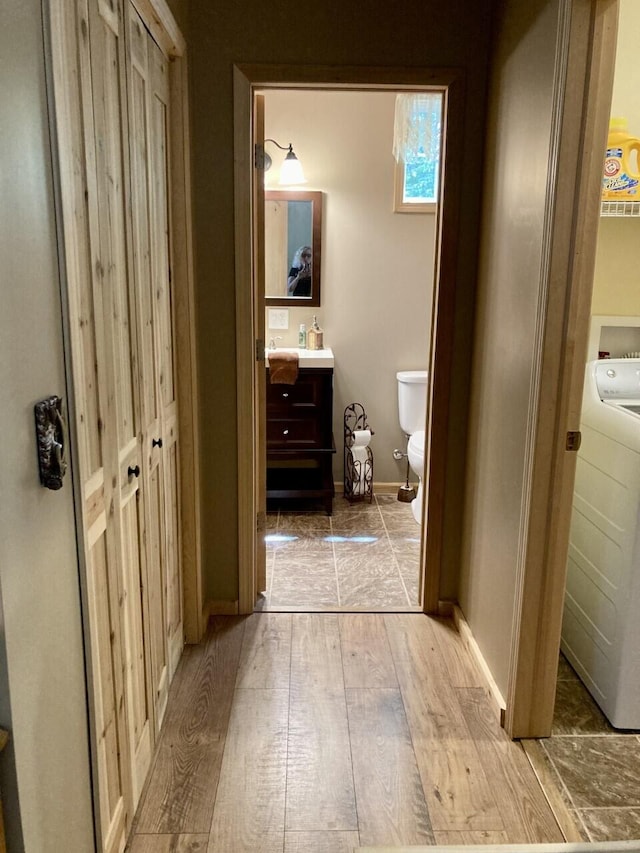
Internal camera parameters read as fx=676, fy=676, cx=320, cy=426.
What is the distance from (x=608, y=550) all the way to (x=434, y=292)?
1107 mm

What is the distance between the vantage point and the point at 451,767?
1.90 meters

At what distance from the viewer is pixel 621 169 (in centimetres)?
242

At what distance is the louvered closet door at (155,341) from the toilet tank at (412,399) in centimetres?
202

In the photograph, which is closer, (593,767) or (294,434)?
(593,767)

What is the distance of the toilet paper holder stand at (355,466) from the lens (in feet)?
13.6

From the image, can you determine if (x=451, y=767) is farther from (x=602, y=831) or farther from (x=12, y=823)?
(x=12, y=823)

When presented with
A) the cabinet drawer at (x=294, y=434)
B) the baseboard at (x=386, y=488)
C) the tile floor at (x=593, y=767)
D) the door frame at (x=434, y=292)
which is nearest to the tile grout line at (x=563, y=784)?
the tile floor at (x=593, y=767)

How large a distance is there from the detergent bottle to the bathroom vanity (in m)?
1.66

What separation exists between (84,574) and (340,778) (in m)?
1.04

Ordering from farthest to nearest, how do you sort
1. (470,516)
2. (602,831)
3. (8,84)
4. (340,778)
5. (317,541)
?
(317,541) → (470,516) → (340,778) → (602,831) → (8,84)

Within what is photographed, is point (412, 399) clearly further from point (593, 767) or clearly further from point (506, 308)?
point (593, 767)

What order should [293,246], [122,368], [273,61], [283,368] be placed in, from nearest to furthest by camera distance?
1. [122,368]
2. [273,61]
3. [283,368]
4. [293,246]

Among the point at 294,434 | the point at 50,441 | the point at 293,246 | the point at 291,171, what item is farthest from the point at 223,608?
the point at 291,171

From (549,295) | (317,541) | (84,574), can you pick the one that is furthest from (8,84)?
(317,541)
